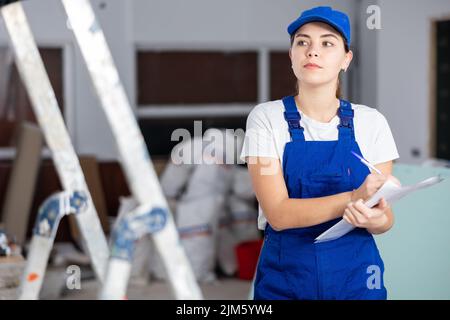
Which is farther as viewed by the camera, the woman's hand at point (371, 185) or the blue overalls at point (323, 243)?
the blue overalls at point (323, 243)

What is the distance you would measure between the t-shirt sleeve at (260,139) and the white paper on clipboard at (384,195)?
222 millimetres

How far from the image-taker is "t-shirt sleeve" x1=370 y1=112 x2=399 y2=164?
1.95m

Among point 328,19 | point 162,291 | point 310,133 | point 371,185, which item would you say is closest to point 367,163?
point 371,185

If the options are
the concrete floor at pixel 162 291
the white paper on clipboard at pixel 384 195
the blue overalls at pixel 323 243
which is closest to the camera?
the white paper on clipboard at pixel 384 195

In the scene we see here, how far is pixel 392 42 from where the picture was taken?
19.8ft

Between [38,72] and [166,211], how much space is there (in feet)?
1.28

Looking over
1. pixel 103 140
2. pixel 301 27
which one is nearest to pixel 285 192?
pixel 301 27

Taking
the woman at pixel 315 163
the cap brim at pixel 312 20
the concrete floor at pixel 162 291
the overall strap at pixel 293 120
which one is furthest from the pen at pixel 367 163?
the concrete floor at pixel 162 291

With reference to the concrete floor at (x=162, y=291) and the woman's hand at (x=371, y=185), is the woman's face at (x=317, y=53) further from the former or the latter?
the concrete floor at (x=162, y=291)

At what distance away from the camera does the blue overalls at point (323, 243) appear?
6.32ft

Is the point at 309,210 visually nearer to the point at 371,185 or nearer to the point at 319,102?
the point at 371,185

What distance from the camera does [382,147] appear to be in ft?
6.40

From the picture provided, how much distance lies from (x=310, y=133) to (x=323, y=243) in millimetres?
269

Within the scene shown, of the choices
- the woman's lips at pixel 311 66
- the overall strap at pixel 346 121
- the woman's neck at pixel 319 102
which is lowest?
the overall strap at pixel 346 121
